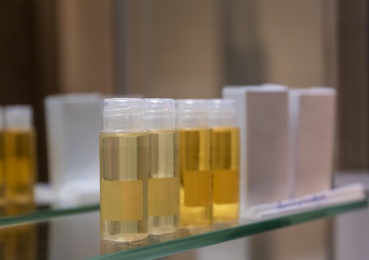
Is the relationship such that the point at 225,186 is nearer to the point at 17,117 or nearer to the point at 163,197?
the point at 163,197

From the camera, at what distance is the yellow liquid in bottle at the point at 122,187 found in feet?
1.60

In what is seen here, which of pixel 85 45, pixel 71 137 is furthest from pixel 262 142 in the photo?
pixel 85 45

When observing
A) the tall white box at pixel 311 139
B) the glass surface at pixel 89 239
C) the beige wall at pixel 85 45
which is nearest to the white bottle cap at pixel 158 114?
the glass surface at pixel 89 239

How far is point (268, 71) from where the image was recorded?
933 mm

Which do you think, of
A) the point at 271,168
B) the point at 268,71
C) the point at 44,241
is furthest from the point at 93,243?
the point at 268,71

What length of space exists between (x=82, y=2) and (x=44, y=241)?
0.54 metres

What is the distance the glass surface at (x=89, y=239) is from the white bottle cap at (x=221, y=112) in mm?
110

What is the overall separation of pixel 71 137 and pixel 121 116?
1.10 ft

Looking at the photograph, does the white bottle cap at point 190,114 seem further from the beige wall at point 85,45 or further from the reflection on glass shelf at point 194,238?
the beige wall at point 85,45

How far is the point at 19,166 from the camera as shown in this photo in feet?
2.48

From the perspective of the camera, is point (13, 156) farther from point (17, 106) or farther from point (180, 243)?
point (180, 243)

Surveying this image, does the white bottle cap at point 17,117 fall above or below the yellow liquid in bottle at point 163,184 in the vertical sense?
above

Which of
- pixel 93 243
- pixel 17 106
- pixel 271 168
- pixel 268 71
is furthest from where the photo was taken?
pixel 268 71

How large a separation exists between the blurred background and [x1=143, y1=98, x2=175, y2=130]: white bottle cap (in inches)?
11.6
